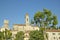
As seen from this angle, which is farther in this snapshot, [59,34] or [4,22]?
[4,22]

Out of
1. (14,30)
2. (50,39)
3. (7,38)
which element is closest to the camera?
(7,38)

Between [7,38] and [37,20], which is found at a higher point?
[37,20]

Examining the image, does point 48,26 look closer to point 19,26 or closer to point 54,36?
point 54,36

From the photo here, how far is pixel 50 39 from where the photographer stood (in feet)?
290

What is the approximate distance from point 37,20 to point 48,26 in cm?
400

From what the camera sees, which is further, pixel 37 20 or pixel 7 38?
pixel 7 38

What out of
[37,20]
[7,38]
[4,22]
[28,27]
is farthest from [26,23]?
[37,20]

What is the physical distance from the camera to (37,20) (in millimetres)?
72625

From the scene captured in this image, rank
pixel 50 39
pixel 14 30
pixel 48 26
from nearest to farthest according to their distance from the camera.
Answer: pixel 48 26 → pixel 50 39 → pixel 14 30

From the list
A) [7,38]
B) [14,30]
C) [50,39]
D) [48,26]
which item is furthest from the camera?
[14,30]

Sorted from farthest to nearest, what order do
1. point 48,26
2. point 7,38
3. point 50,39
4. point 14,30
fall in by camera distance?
1. point 14,30
2. point 50,39
3. point 7,38
4. point 48,26

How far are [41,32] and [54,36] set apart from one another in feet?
65.8

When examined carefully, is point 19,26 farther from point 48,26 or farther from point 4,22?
point 48,26

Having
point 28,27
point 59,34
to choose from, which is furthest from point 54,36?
point 28,27
